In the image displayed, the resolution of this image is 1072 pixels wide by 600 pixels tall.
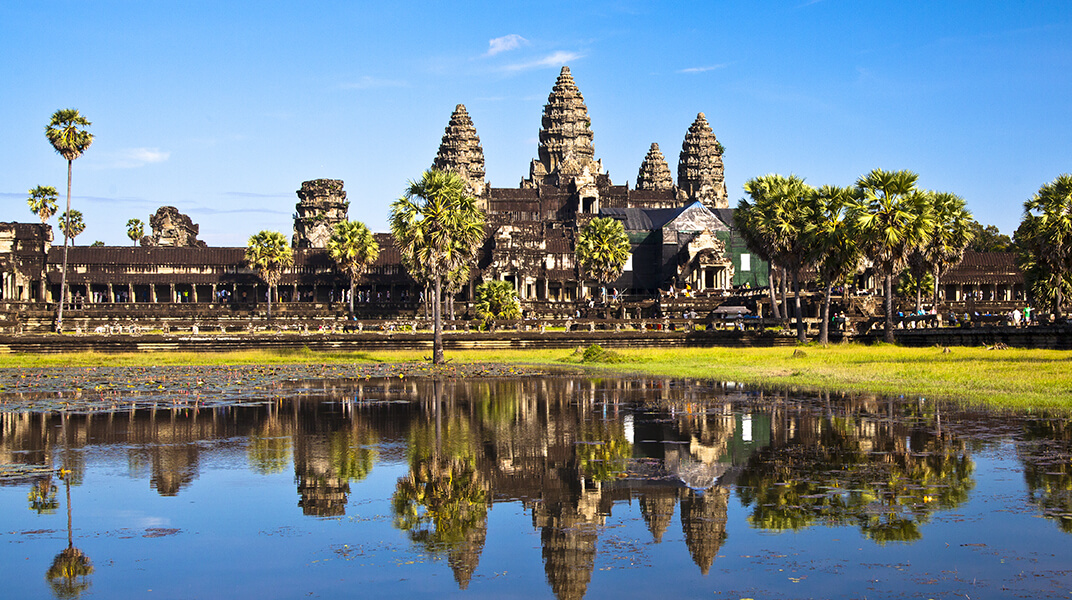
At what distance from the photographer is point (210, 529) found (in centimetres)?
1243

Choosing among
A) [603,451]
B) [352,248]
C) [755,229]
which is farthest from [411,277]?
[603,451]

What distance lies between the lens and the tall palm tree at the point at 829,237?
6041cm

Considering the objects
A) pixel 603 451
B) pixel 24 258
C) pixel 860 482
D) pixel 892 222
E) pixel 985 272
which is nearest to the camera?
pixel 860 482

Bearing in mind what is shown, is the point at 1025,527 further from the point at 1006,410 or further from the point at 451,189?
the point at 451,189

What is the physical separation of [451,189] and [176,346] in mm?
18538

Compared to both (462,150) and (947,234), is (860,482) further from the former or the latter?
(462,150)

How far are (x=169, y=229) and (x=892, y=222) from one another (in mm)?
114810

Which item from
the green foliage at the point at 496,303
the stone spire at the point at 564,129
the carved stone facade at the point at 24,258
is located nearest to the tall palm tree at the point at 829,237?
the green foliage at the point at 496,303

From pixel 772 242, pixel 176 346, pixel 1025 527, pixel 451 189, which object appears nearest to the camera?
pixel 1025 527

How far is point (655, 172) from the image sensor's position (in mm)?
166875

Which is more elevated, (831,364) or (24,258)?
(24,258)

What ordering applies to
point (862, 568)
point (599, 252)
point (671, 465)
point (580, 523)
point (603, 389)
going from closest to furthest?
1. point (862, 568)
2. point (580, 523)
3. point (671, 465)
4. point (603, 389)
5. point (599, 252)

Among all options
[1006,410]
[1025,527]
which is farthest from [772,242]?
[1025,527]

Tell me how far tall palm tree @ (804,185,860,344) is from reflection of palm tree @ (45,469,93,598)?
52910mm
